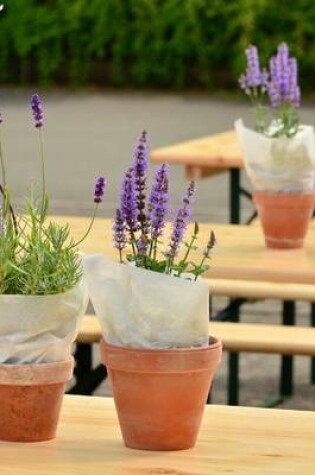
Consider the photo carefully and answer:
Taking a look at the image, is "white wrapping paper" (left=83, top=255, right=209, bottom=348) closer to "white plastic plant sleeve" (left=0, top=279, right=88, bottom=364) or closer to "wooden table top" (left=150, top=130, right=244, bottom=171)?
"white plastic plant sleeve" (left=0, top=279, right=88, bottom=364)

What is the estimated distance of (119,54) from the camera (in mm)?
21188

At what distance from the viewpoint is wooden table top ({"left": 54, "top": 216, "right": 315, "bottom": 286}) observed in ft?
14.7

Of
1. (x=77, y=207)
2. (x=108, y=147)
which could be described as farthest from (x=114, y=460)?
(x=108, y=147)

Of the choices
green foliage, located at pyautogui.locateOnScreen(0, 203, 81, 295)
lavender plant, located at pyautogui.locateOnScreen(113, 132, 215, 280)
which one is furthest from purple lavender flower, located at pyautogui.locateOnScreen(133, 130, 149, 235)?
green foliage, located at pyautogui.locateOnScreen(0, 203, 81, 295)

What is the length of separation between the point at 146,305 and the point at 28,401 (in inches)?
9.0

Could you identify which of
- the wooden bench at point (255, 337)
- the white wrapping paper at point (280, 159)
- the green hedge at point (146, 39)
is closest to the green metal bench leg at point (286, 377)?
the wooden bench at point (255, 337)

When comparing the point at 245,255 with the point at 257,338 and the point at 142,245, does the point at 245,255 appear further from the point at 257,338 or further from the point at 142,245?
the point at 142,245

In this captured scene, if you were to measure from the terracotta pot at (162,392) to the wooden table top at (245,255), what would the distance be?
5.96 ft

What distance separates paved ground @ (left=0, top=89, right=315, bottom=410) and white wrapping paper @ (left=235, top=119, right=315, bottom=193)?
2.49 metres

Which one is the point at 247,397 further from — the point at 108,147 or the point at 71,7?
the point at 71,7

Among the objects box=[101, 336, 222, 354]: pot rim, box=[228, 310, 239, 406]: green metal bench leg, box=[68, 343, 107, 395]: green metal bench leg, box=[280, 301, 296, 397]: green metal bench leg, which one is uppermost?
box=[101, 336, 222, 354]: pot rim

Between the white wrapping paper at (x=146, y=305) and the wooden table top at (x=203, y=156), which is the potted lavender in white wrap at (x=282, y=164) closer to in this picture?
the white wrapping paper at (x=146, y=305)

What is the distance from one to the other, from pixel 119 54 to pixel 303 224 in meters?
16.5

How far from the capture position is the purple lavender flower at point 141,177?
2.69 metres
